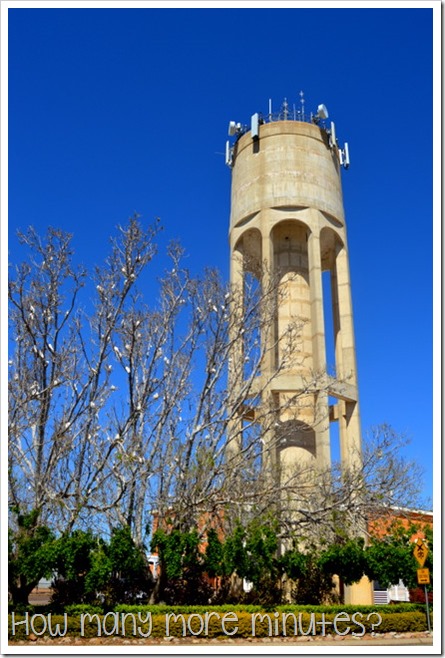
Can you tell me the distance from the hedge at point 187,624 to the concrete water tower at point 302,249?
8914 millimetres

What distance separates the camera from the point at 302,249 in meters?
30.2

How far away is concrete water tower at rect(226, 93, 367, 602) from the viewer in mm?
26094

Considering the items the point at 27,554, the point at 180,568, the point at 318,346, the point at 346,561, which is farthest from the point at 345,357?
the point at 27,554

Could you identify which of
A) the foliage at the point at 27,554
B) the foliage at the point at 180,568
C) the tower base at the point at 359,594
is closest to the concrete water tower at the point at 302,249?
the tower base at the point at 359,594

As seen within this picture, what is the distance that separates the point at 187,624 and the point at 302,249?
61.9ft

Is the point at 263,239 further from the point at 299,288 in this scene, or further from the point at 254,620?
the point at 254,620

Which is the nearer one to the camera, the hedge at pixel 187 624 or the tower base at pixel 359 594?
the hedge at pixel 187 624

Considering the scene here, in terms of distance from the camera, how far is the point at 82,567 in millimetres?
16766

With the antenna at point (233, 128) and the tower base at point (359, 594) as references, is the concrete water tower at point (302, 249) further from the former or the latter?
the tower base at point (359, 594)

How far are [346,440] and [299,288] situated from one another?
7.20 meters

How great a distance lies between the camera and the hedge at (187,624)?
1520 cm

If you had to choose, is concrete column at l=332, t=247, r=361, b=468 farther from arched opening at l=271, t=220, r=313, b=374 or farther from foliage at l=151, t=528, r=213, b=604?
foliage at l=151, t=528, r=213, b=604

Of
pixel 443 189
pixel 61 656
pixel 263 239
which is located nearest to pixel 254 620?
pixel 61 656

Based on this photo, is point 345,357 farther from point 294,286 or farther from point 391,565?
point 391,565
